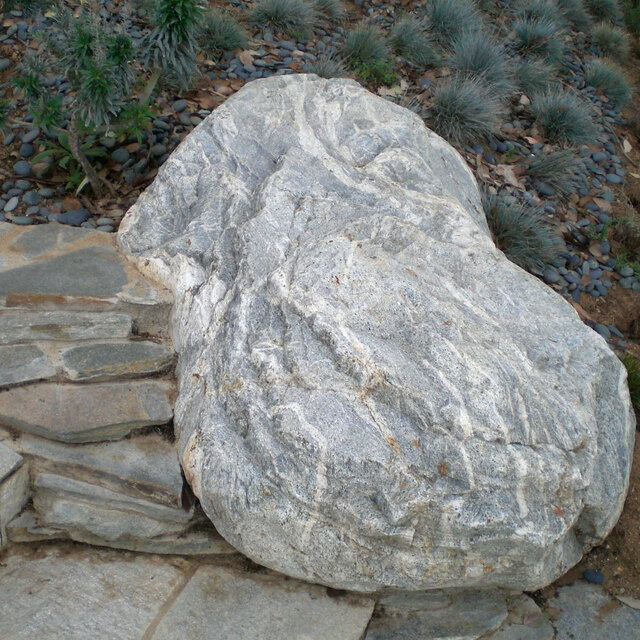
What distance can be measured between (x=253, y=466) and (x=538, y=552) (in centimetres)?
100

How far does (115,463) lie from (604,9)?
7886 millimetres

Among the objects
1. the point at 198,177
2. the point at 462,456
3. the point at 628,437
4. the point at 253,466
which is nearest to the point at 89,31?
the point at 198,177

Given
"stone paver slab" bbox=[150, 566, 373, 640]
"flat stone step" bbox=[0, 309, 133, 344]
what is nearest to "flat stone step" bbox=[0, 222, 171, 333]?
"flat stone step" bbox=[0, 309, 133, 344]

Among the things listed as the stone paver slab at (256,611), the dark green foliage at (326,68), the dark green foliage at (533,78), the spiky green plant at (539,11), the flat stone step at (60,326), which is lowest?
the stone paver slab at (256,611)

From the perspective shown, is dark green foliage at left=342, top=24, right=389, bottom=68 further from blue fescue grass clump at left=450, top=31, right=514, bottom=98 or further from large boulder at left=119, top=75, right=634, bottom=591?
large boulder at left=119, top=75, right=634, bottom=591

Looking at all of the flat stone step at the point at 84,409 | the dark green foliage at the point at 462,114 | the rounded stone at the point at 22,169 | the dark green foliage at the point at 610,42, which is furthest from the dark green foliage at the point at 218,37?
the dark green foliage at the point at 610,42

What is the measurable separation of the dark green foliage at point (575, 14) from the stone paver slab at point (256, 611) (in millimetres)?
7173

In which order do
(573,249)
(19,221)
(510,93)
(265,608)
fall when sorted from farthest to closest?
(510,93)
(573,249)
(19,221)
(265,608)

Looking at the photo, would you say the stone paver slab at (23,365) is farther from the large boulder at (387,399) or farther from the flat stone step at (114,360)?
the large boulder at (387,399)

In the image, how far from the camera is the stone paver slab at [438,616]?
2488 millimetres

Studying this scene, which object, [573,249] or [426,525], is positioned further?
[573,249]

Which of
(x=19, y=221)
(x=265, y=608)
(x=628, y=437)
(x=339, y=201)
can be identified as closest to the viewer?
(x=265, y=608)

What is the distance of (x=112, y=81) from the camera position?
3650 millimetres

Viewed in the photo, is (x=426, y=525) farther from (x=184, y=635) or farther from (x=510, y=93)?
(x=510, y=93)
